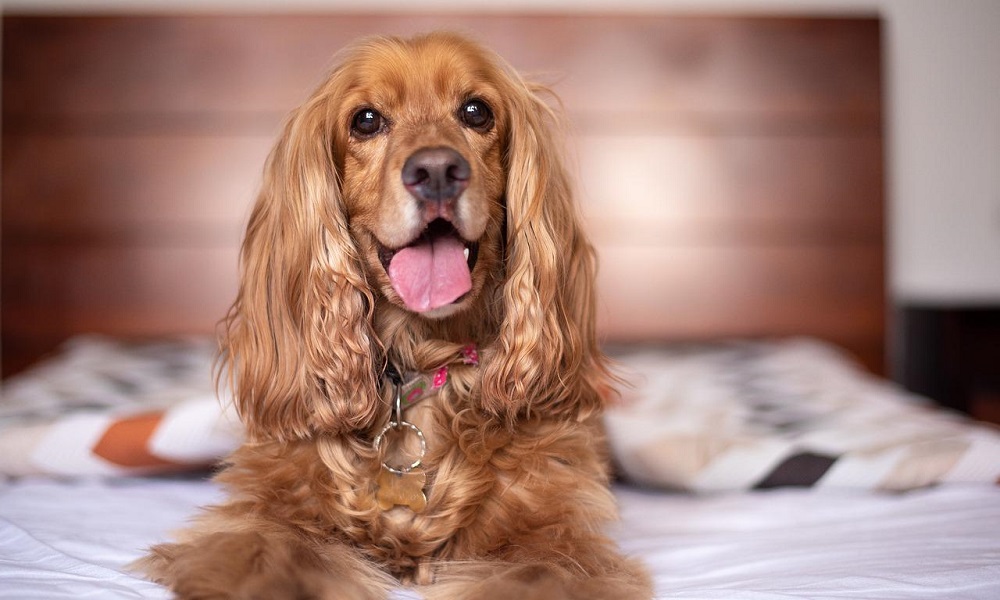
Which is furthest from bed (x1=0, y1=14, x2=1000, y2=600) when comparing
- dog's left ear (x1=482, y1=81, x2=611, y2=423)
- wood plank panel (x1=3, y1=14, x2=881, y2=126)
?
dog's left ear (x1=482, y1=81, x2=611, y2=423)

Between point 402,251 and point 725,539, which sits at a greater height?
point 402,251

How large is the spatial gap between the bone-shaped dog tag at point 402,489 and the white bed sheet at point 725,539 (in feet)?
0.44

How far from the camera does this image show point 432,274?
1278 mm

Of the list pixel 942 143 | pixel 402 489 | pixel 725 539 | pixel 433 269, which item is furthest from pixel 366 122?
pixel 942 143

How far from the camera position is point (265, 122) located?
3.54m

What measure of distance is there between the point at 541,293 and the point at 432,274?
0.19 m

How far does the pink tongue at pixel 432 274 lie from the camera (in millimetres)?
1265

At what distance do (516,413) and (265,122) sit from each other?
101 inches

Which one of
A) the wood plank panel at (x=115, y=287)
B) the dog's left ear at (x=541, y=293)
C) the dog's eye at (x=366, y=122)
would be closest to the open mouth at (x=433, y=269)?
the dog's left ear at (x=541, y=293)

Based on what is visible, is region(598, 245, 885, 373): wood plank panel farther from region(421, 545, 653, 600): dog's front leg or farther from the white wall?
region(421, 545, 653, 600): dog's front leg

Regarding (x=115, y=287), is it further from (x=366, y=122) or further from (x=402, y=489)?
(x=402, y=489)

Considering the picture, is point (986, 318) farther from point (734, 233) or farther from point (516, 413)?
point (516, 413)

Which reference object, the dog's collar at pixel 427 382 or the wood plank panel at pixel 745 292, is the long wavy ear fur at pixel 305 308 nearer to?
the dog's collar at pixel 427 382

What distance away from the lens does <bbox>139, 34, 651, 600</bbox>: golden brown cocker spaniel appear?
1.24 m
